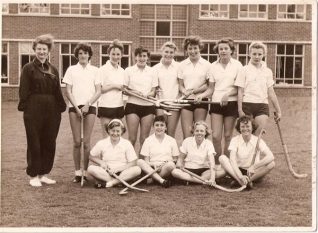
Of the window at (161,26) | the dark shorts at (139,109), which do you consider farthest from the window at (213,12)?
the dark shorts at (139,109)

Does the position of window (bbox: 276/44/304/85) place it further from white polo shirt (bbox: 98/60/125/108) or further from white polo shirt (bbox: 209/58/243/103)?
white polo shirt (bbox: 98/60/125/108)

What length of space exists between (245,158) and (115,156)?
3.30ft

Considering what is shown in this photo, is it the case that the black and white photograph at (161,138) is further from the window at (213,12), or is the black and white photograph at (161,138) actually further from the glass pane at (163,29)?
the glass pane at (163,29)

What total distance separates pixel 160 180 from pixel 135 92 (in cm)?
71

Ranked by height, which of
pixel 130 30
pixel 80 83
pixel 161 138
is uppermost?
pixel 130 30

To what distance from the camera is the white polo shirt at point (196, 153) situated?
12.1ft

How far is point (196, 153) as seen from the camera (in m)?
3.69

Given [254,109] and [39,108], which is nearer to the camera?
[39,108]

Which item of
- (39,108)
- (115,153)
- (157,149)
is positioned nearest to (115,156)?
(115,153)

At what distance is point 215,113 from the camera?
377 cm

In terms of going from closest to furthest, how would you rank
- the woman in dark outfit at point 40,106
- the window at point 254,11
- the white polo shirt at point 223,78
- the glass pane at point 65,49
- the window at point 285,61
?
the woman in dark outfit at point 40,106
the white polo shirt at point 223,78
the window at point 254,11
the window at point 285,61
the glass pane at point 65,49

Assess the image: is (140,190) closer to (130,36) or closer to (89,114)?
(89,114)

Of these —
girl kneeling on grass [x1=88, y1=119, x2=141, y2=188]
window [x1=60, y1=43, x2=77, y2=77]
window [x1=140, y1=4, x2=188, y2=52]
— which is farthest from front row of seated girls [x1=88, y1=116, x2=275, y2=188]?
window [x1=140, y1=4, x2=188, y2=52]

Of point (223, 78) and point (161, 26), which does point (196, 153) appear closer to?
point (223, 78)
